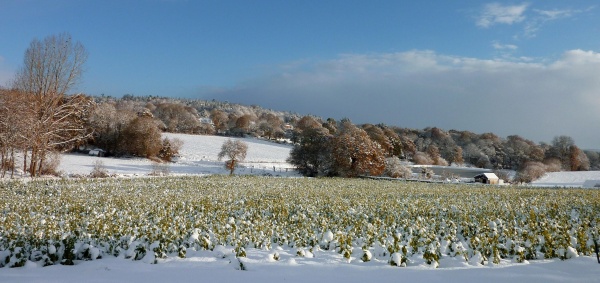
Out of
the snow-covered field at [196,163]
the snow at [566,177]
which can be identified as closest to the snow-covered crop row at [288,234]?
the snow-covered field at [196,163]

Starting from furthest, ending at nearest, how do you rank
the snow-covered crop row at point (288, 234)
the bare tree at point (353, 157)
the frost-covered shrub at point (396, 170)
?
1. the frost-covered shrub at point (396, 170)
2. the bare tree at point (353, 157)
3. the snow-covered crop row at point (288, 234)

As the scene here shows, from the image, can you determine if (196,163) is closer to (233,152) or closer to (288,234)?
(233,152)

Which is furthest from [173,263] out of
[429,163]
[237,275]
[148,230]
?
[429,163]

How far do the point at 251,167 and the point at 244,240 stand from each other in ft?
154

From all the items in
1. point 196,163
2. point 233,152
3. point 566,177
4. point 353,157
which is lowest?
point 196,163

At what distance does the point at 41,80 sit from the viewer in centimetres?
3228

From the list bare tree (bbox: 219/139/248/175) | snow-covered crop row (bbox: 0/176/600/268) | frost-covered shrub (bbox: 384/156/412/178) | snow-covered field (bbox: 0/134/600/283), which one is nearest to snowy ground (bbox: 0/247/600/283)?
snow-covered field (bbox: 0/134/600/283)

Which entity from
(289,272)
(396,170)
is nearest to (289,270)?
(289,272)

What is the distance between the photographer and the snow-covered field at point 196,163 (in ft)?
146

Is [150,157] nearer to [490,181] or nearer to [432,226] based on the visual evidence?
[490,181]

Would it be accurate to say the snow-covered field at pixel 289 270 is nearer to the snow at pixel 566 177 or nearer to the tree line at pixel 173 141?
the tree line at pixel 173 141

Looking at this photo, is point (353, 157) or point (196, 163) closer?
point (353, 157)

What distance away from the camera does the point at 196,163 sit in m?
57.5

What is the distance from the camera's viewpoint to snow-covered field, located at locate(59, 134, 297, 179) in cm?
4441
